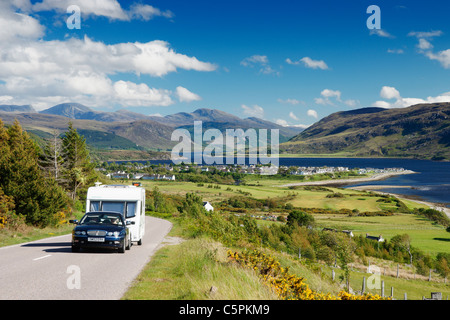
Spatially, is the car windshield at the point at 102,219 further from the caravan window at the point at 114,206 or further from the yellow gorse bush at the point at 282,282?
the yellow gorse bush at the point at 282,282

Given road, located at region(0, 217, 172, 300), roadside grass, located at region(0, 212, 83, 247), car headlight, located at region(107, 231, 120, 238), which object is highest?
car headlight, located at region(107, 231, 120, 238)

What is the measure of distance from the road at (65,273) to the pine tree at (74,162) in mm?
40685

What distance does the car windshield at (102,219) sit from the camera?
1589 centimetres

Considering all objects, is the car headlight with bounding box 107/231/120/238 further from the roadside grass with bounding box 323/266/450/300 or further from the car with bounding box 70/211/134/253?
the roadside grass with bounding box 323/266/450/300

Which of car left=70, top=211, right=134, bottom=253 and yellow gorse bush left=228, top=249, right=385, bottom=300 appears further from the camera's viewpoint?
car left=70, top=211, right=134, bottom=253

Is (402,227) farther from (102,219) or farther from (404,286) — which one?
(102,219)

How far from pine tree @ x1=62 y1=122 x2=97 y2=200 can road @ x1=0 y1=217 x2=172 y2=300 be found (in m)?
40.7

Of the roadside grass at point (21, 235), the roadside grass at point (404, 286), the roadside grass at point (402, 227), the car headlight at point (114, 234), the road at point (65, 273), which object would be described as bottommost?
the roadside grass at point (402, 227)

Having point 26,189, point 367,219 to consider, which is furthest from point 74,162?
point 367,219

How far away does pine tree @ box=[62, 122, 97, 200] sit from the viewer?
181 feet

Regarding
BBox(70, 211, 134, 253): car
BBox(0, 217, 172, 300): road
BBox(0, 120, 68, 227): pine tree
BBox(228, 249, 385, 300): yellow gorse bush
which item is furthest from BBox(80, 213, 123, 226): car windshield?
BBox(0, 120, 68, 227): pine tree

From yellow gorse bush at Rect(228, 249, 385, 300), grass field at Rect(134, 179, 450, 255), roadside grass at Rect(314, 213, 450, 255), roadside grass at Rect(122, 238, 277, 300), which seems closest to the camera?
roadside grass at Rect(122, 238, 277, 300)

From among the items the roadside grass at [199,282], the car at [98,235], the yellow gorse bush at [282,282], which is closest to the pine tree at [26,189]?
the car at [98,235]

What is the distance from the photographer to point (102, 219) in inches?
639
